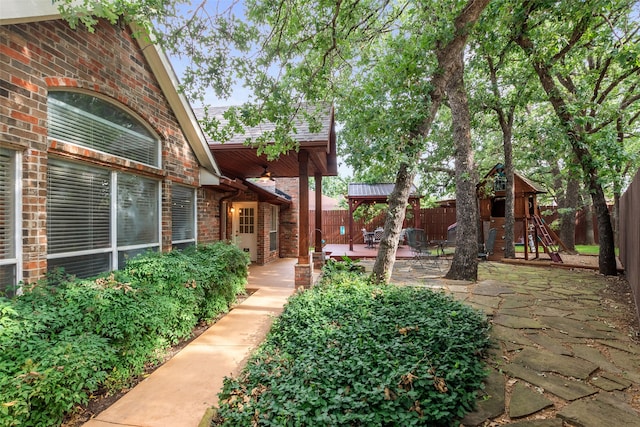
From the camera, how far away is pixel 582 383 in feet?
8.82

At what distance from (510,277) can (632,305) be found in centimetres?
242

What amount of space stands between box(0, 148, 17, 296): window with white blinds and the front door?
775cm

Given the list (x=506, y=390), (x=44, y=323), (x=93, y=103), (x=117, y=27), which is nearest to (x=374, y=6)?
(x=117, y=27)

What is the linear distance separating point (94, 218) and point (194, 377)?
2.37 m

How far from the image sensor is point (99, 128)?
13.1 feet

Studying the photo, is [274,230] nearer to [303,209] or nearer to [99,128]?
[303,209]

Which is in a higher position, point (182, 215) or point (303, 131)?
point (303, 131)

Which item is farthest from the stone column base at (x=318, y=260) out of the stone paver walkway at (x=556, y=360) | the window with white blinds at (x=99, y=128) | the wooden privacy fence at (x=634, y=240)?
the wooden privacy fence at (x=634, y=240)

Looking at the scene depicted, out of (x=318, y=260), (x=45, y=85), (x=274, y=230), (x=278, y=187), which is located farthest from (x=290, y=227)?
(x=45, y=85)

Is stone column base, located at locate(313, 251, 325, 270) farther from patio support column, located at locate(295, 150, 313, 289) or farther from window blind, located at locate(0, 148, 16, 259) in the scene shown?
window blind, located at locate(0, 148, 16, 259)

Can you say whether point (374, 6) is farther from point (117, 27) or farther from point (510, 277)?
point (510, 277)

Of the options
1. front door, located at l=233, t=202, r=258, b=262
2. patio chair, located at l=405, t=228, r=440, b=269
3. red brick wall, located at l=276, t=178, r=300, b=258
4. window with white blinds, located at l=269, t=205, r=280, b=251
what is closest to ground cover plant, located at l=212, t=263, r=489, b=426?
patio chair, located at l=405, t=228, r=440, b=269

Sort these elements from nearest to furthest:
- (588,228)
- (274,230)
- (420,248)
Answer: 1. (420,248)
2. (274,230)
3. (588,228)

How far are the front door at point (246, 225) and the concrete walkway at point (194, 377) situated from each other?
17.7 ft
